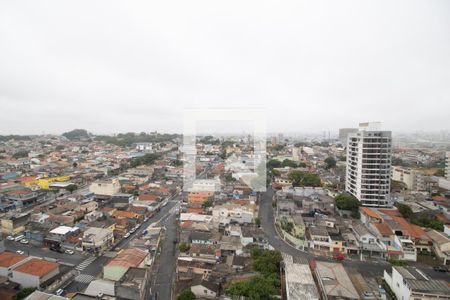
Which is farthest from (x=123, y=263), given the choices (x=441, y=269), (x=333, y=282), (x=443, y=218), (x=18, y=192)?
(x=443, y=218)

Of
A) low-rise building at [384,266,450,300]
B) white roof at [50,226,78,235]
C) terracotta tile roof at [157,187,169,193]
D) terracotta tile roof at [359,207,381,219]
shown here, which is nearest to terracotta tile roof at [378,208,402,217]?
terracotta tile roof at [359,207,381,219]

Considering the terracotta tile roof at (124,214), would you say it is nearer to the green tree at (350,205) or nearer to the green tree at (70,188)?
the green tree at (70,188)

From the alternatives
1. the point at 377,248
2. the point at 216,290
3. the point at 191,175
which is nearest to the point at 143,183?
the point at 191,175

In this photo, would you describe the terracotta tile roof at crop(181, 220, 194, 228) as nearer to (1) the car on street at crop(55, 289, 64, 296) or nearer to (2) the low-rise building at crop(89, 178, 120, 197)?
(1) the car on street at crop(55, 289, 64, 296)

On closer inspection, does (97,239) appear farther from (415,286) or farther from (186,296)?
(415,286)

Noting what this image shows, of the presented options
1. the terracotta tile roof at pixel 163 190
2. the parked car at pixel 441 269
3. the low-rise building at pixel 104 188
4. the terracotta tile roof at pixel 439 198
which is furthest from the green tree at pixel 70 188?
the terracotta tile roof at pixel 439 198
